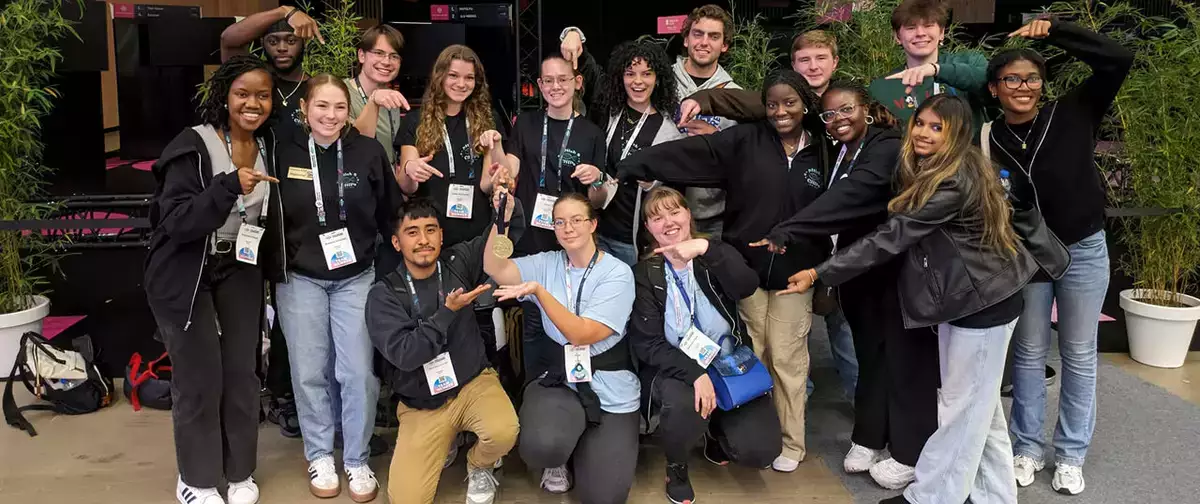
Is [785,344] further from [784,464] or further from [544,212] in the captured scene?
[544,212]

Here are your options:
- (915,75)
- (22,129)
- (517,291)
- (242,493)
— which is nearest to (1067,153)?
(915,75)

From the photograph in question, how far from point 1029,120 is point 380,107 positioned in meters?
2.25

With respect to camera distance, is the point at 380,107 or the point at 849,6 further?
the point at 849,6

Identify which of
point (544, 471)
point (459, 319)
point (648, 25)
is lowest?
point (544, 471)

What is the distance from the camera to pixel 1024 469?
10.0 feet

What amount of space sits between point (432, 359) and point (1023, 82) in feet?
6.79

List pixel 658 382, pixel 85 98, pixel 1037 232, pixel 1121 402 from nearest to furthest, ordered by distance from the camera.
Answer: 1. pixel 1037 232
2. pixel 658 382
3. pixel 1121 402
4. pixel 85 98

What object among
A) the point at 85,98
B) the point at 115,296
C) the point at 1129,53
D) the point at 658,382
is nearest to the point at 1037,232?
the point at 1129,53

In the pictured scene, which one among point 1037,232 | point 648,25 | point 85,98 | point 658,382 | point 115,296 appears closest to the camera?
point 1037,232

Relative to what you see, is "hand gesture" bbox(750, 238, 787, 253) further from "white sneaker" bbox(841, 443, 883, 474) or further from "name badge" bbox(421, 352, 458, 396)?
"name badge" bbox(421, 352, 458, 396)

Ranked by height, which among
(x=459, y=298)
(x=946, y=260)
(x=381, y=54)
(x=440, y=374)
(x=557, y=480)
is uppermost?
(x=381, y=54)

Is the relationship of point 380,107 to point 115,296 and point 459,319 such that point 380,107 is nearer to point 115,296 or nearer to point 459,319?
point 459,319

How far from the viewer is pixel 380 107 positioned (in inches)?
129

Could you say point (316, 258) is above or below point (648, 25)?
below
